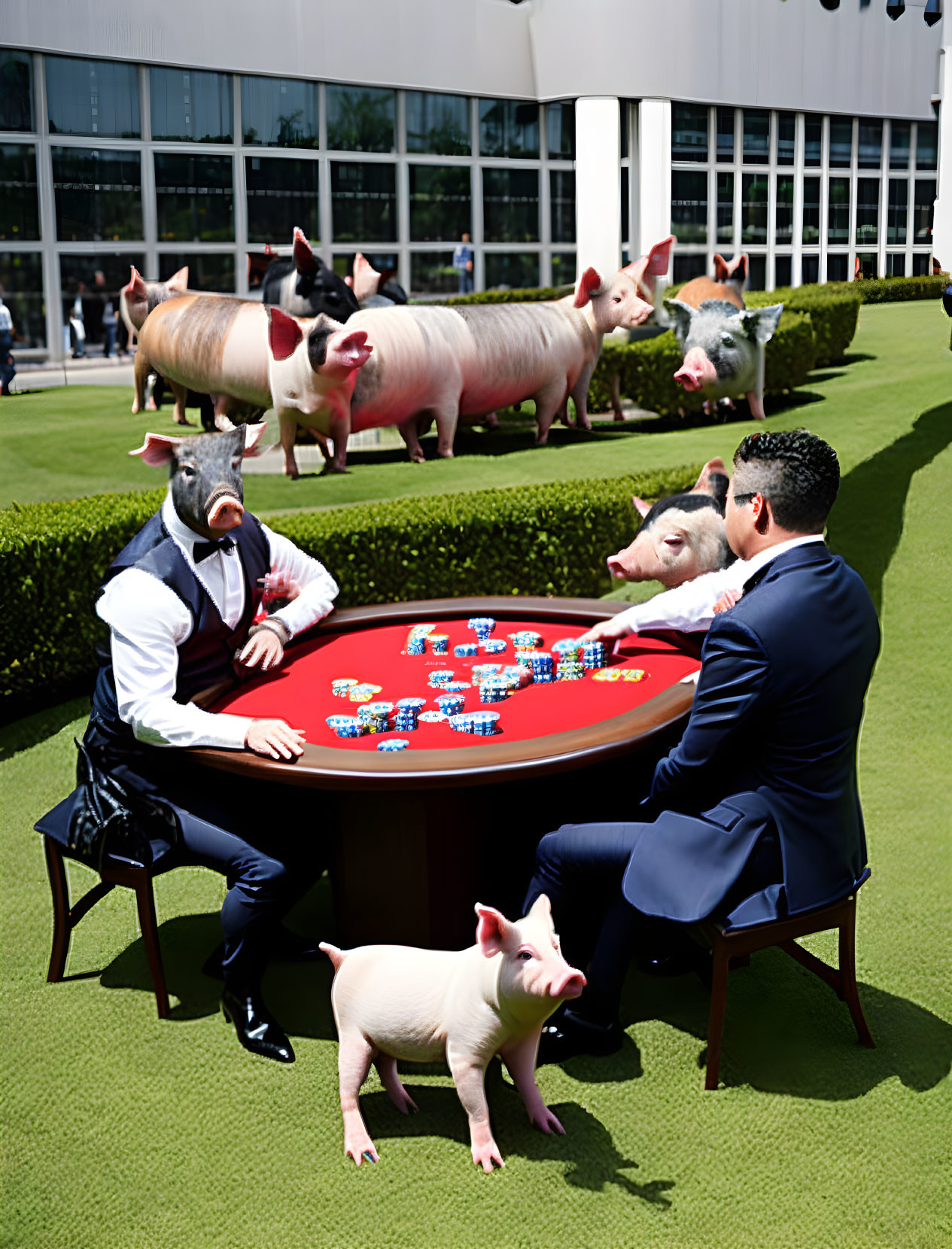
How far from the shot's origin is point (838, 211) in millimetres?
30609

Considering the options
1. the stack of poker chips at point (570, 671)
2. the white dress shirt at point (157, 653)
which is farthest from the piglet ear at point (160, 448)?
the stack of poker chips at point (570, 671)

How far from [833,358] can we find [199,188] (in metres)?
11.5

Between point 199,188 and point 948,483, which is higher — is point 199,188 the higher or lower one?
the higher one

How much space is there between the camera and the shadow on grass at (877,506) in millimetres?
8109

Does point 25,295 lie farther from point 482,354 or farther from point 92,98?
point 482,354

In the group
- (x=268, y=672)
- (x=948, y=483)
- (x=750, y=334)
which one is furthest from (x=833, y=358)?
(x=268, y=672)

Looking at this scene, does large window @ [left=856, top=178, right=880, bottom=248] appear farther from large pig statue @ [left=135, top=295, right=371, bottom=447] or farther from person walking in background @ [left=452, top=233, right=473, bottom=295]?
large pig statue @ [left=135, top=295, right=371, bottom=447]

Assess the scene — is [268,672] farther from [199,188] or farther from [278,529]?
[199,188]

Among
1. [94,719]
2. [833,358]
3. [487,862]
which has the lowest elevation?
[487,862]

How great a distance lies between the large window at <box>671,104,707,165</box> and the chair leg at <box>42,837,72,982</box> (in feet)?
80.8

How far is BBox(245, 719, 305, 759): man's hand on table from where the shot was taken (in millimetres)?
3996

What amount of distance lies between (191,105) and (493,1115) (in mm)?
22027

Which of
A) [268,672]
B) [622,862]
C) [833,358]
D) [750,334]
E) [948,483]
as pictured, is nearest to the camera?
[622,862]

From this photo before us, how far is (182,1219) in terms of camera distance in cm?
357
